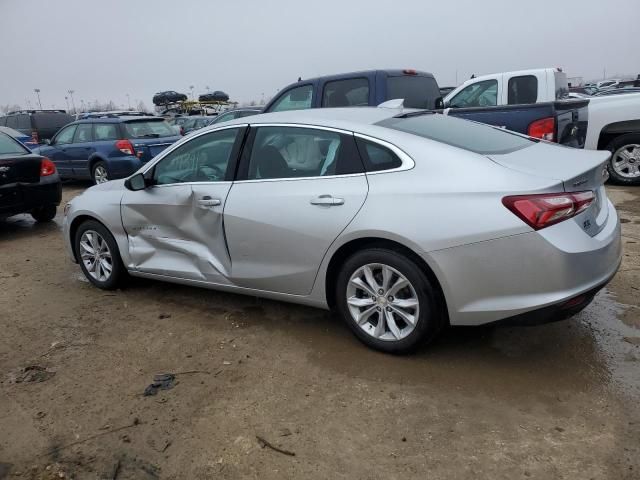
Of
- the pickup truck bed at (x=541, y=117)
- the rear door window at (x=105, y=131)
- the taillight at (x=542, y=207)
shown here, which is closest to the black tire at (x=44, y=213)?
the rear door window at (x=105, y=131)

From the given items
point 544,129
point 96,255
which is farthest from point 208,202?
point 544,129

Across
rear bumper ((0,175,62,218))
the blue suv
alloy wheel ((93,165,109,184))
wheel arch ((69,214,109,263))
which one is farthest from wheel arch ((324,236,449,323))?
alloy wheel ((93,165,109,184))

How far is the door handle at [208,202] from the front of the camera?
158 inches

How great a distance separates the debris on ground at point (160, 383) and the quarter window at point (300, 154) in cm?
147

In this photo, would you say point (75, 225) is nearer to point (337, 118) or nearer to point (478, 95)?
point (337, 118)

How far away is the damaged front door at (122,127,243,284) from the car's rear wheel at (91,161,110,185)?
6537 millimetres

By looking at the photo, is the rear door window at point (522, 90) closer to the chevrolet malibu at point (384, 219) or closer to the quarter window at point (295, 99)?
the quarter window at point (295, 99)

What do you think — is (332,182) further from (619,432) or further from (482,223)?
(619,432)

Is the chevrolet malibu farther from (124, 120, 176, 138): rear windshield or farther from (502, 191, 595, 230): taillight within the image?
(124, 120, 176, 138): rear windshield

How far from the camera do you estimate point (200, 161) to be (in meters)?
4.33

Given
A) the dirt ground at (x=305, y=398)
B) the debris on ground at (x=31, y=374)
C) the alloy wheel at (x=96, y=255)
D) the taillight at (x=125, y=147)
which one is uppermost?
the taillight at (x=125, y=147)

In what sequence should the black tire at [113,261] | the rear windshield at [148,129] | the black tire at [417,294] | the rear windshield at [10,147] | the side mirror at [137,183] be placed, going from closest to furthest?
the black tire at [417,294] → the side mirror at [137,183] → the black tire at [113,261] → the rear windshield at [10,147] → the rear windshield at [148,129]

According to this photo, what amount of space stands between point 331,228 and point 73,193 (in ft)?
31.1

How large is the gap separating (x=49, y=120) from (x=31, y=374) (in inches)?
667
